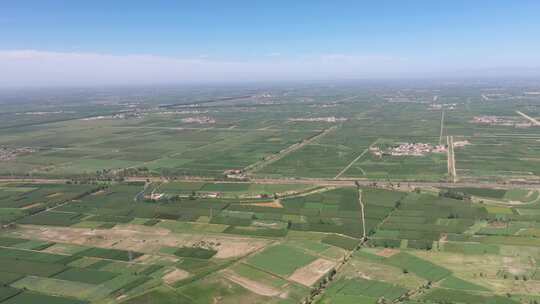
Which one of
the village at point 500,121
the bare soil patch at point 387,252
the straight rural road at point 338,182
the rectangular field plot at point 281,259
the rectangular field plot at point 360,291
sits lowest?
the rectangular field plot at point 360,291

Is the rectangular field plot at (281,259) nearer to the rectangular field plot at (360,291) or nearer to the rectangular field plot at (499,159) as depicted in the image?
the rectangular field plot at (360,291)

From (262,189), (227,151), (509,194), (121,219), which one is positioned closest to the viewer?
(121,219)

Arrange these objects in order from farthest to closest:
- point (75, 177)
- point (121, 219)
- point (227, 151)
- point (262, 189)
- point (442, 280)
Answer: point (227, 151) < point (75, 177) < point (262, 189) < point (121, 219) < point (442, 280)

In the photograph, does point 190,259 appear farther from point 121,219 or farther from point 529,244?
point 529,244

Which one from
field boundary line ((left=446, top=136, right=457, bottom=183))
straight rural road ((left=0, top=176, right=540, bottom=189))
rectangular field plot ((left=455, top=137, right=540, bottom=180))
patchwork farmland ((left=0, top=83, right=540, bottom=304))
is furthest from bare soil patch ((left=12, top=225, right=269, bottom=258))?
rectangular field plot ((left=455, top=137, right=540, bottom=180))

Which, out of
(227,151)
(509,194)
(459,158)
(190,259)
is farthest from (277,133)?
(190,259)

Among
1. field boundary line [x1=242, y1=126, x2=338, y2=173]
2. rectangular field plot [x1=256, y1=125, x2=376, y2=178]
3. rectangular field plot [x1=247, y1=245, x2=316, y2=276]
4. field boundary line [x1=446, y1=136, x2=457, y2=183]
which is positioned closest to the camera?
rectangular field plot [x1=247, y1=245, x2=316, y2=276]

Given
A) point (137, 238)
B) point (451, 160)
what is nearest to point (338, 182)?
point (451, 160)

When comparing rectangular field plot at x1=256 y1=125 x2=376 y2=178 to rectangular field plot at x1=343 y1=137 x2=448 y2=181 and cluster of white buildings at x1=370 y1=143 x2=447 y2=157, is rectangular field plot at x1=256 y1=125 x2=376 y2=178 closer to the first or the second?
rectangular field plot at x1=343 y1=137 x2=448 y2=181

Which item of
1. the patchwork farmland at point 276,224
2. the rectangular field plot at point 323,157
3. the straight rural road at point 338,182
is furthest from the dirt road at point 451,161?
the rectangular field plot at point 323,157
